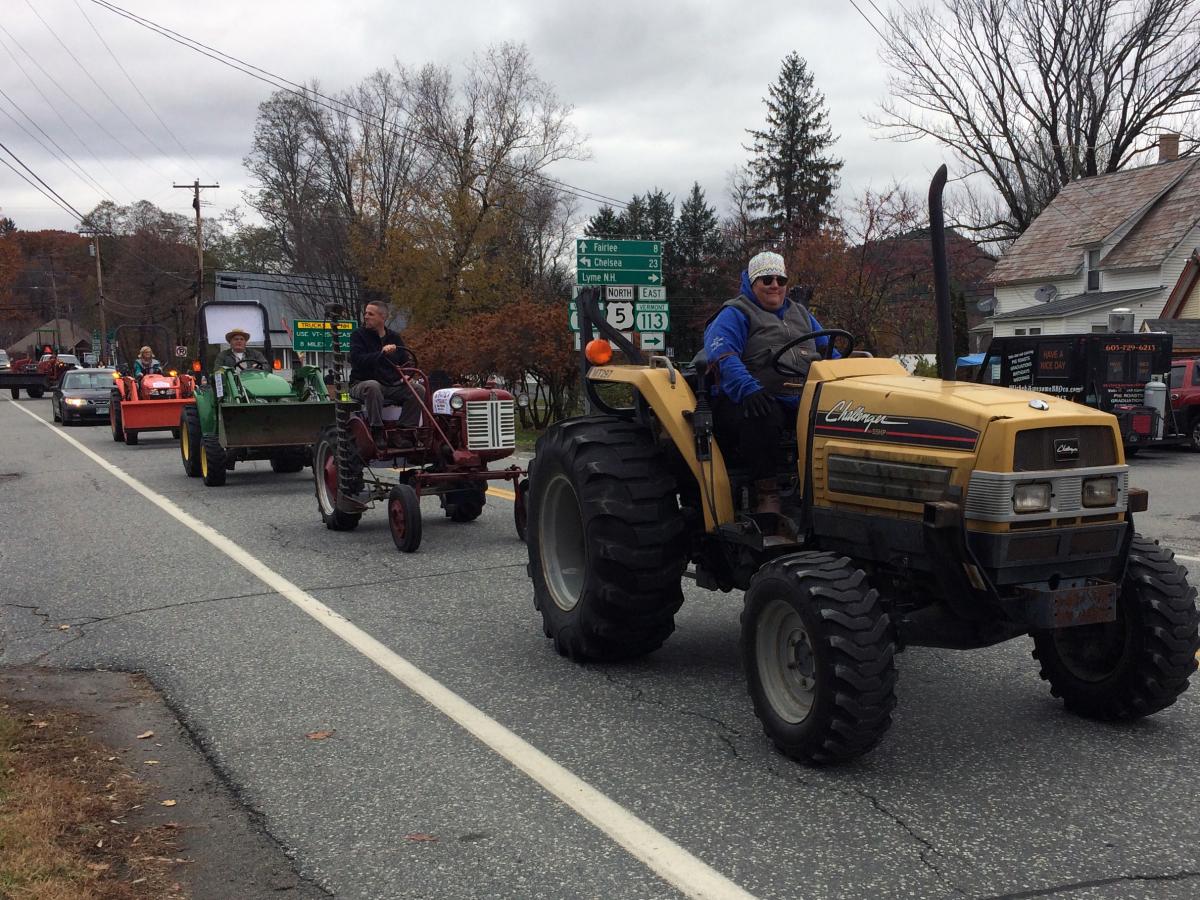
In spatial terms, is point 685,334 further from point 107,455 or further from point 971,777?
point 971,777

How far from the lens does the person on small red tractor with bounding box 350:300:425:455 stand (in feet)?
34.0

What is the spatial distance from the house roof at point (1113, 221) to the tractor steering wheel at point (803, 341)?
34.3 metres

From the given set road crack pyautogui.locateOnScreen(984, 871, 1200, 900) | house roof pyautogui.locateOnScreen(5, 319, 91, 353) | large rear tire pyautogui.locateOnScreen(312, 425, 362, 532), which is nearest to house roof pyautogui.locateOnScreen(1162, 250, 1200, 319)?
large rear tire pyautogui.locateOnScreen(312, 425, 362, 532)

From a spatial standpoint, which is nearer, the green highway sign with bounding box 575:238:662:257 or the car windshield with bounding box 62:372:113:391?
the green highway sign with bounding box 575:238:662:257

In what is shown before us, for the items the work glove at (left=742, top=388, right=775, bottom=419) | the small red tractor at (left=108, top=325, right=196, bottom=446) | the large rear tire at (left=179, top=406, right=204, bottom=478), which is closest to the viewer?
the work glove at (left=742, top=388, right=775, bottom=419)

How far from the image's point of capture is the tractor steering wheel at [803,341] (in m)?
5.24

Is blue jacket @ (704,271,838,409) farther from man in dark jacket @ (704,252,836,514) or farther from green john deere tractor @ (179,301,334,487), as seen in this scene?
green john deere tractor @ (179,301,334,487)

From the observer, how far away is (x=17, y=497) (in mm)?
13844

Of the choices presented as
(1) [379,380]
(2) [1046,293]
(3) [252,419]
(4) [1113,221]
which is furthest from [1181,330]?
(1) [379,380]

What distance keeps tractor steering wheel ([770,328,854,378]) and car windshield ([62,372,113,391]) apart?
29.4 metres

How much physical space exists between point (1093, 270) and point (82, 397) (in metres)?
31.6

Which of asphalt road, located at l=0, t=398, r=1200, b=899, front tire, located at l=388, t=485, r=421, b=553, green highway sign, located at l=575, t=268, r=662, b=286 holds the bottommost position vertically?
asphalt road, located at l=0, t=398, r=1200, b=899

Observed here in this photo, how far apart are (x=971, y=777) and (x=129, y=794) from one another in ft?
10.4

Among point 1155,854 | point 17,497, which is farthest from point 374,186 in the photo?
point 1155,854
